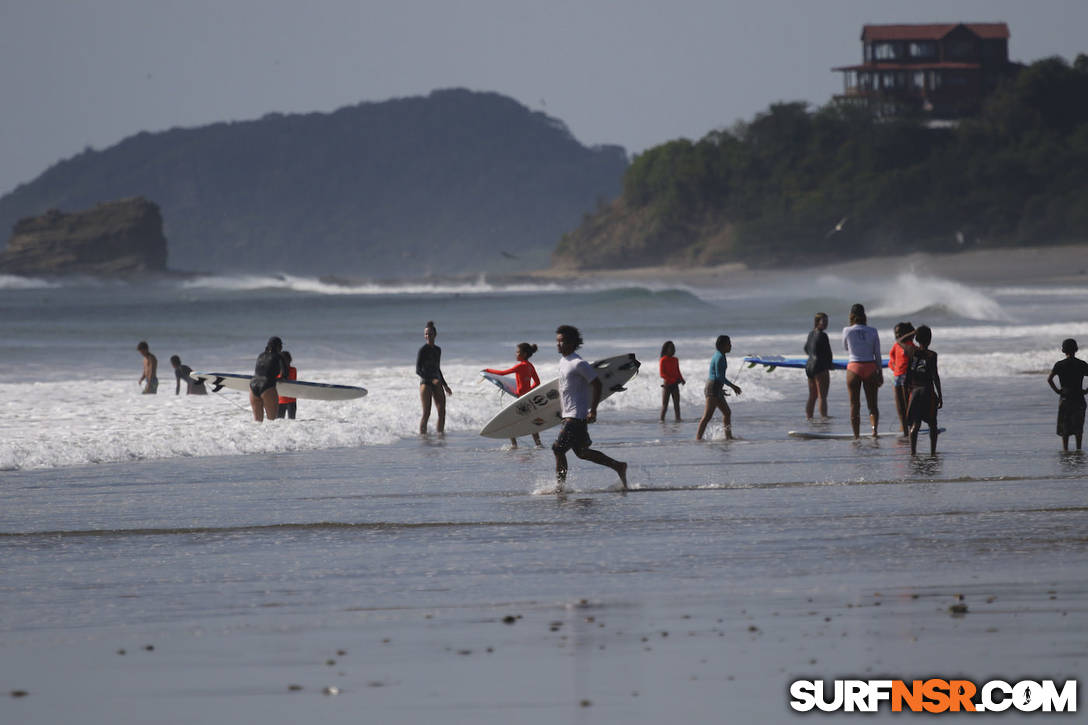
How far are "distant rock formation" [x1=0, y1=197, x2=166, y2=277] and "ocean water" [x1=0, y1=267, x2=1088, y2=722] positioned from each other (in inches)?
5866

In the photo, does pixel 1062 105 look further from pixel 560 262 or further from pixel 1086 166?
pixel 560 262

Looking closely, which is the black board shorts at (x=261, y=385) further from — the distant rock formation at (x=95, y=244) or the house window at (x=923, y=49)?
the distant rock formation at (x=95, y=244)

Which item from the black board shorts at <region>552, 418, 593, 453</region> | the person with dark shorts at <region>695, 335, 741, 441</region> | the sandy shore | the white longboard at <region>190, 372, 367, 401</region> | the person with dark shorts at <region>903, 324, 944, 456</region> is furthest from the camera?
the sandy shore

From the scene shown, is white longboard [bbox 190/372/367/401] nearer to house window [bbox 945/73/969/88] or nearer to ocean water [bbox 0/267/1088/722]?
ocean water [bbox 0/267/1088/722]

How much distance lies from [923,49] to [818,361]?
110m

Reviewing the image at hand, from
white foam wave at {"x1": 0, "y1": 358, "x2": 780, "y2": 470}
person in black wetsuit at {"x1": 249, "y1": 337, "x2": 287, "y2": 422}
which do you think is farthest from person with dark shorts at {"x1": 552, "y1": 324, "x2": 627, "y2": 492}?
person in black wetsuit at {"x1": 249, "y1": 337, "x2": 287, "y2": 422}

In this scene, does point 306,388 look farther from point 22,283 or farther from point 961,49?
point 22,283

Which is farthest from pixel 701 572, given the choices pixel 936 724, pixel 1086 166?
pixel 1086 166

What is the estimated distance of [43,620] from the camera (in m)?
7.13

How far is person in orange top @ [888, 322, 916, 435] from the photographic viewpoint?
44.7 ft

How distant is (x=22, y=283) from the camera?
502 feet

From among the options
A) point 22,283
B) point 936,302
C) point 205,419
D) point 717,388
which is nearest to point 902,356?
point 717,388

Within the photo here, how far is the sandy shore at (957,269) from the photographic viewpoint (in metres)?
88.2

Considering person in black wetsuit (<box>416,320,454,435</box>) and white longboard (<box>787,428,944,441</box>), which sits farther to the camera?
person in black wetsuit (<box>416,320,454,435</box>)
